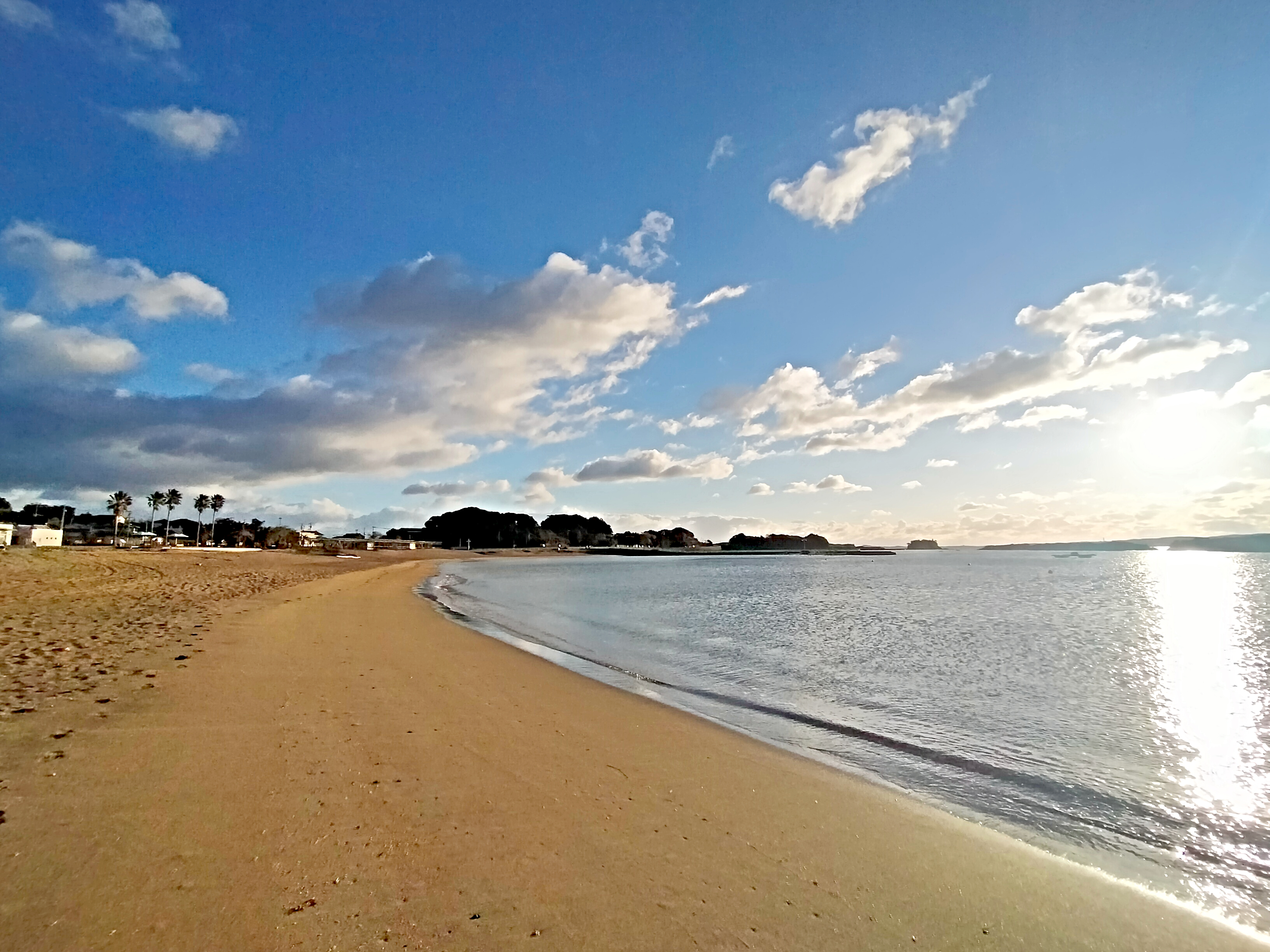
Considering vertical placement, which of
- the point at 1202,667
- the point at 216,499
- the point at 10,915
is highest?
the point at 216,499

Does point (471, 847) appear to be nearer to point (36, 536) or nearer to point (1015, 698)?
point (1015, 698)

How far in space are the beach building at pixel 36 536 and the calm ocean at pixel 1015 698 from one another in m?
75.9

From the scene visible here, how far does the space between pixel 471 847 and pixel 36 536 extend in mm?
105589

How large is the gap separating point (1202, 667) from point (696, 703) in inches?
646

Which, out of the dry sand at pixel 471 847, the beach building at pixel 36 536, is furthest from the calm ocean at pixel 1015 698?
the beach building at pixel 36 536

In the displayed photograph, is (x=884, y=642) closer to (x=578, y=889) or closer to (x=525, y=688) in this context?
(x=525, y=688)

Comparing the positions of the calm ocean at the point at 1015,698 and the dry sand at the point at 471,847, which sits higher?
the dry sand at the point at 471,847

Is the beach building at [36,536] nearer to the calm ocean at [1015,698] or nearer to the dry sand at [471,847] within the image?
the calm ocean at [1015,698]

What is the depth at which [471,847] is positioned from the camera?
536 cm

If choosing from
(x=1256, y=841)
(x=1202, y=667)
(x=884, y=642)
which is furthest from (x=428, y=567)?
(x=1256, y=841)

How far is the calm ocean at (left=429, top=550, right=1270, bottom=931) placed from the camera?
7.34m

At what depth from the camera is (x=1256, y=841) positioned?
279 inches

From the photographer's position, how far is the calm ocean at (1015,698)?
7344 millimetres

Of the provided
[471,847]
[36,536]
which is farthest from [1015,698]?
[36,536]
